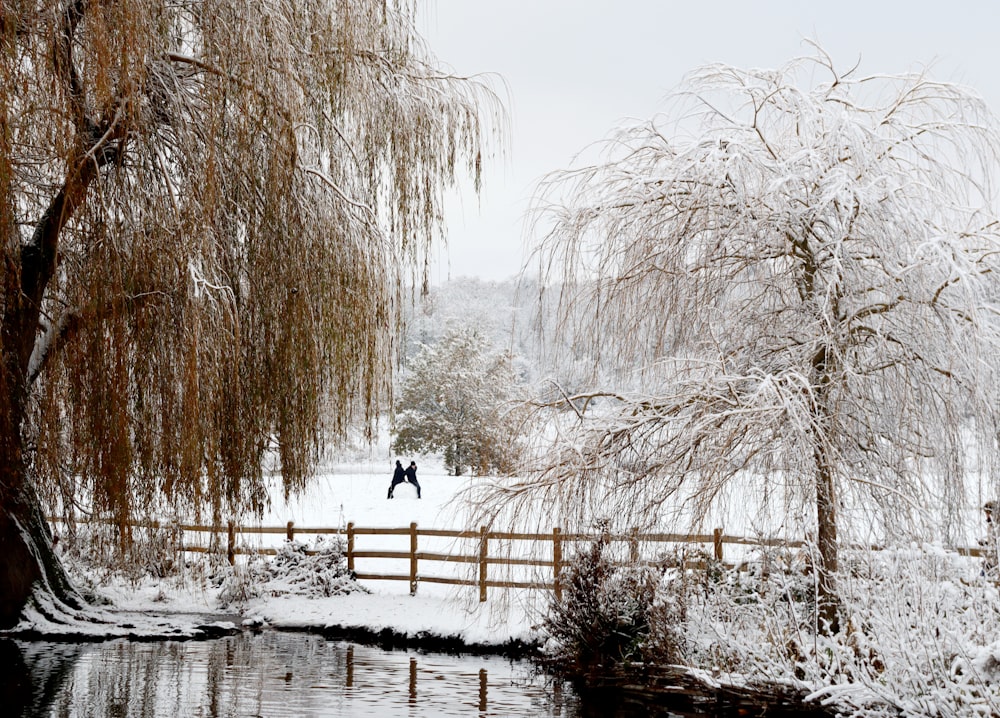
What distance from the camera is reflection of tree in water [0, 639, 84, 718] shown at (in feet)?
30.9

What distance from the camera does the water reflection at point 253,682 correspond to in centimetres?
959

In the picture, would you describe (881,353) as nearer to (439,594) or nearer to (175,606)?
(439,594)

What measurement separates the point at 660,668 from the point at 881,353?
3.90 metres

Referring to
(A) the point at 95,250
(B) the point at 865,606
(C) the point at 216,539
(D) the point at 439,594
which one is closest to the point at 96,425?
(A) the point at 95,250

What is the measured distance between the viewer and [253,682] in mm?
11062

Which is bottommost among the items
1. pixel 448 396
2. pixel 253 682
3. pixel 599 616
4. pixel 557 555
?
pixel 253 682

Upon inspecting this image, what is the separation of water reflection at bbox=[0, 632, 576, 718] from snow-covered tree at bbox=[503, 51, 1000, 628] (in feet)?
10.6

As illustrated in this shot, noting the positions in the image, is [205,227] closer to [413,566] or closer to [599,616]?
[599,616]

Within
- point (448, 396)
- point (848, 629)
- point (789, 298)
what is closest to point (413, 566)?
point (789, 298)

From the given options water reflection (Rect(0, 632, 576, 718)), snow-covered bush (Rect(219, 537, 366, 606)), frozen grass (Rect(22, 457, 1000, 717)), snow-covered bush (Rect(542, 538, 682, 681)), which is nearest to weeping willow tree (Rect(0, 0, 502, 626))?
frozen grass (Rect(22, 457, 1000, 717))

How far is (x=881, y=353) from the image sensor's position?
27.1 ft

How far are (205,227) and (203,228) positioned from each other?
3 centimetres

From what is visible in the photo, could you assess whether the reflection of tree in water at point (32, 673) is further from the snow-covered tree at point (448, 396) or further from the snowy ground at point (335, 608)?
the snow-covered tree at point (448, 396)

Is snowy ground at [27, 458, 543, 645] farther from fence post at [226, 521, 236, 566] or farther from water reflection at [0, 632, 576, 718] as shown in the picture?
water reflection at [0, 632, 576, 718]
